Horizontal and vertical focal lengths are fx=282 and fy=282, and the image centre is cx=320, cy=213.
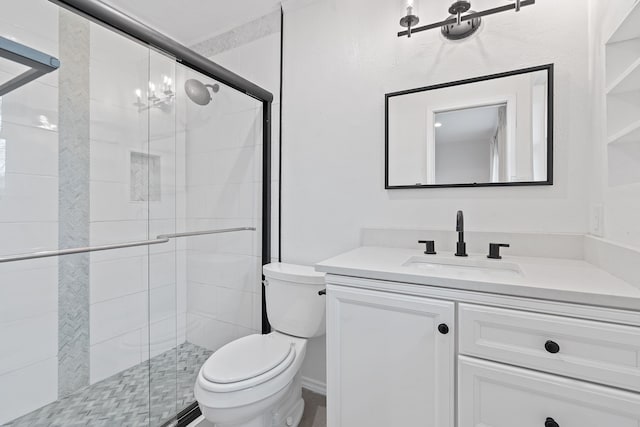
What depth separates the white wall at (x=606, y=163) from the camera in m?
0.87

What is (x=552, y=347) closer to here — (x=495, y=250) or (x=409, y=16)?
(x=495, y=250)

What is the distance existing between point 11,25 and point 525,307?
2.29m

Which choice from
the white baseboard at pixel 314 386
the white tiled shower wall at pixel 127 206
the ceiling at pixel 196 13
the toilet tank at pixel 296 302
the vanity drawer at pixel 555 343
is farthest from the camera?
the ceiling at pixel 196 13

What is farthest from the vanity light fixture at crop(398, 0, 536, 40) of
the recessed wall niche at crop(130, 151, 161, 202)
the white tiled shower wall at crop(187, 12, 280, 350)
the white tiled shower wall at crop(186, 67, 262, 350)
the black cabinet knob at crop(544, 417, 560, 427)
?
the recessed wall niche at crop(130, 151, 161, 202)

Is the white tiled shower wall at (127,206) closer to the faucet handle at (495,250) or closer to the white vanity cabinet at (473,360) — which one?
the white vanity cabinet at (473,360)

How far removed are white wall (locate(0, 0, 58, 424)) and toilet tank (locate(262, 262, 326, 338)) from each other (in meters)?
1.10

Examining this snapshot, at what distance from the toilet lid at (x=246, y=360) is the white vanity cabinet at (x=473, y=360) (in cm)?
31

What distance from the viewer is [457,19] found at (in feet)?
4.15

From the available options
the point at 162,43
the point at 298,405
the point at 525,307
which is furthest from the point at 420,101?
the point at 298,405

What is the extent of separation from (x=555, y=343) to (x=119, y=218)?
201 centimetres

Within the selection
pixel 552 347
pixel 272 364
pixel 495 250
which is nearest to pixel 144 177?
pixel 272 364

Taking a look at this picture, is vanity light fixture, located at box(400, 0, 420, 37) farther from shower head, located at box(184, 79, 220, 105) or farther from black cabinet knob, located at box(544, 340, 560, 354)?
black cabinet knob, located at box(544, 340, 560, 354)

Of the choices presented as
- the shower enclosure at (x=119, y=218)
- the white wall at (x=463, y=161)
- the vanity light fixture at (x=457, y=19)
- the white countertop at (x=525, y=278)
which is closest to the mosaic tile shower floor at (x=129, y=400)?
the shower enclosure at (x=119, y=218)

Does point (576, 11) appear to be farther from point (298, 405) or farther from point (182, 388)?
point (182, 388)
